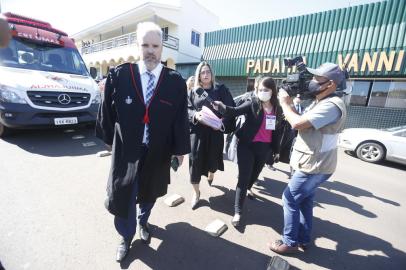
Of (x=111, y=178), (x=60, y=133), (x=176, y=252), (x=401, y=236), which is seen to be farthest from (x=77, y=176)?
(x=401, y=236)

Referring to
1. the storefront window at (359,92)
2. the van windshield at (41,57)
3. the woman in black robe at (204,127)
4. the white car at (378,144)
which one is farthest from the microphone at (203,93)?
the storefront window at (359,92)

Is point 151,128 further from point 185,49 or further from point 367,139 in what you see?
point 185,49

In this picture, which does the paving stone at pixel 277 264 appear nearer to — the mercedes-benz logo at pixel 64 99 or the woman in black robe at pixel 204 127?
the woman in black robe at pixel 204 127

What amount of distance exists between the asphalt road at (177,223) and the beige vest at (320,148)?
3.46ft

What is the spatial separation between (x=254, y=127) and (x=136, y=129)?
147cm

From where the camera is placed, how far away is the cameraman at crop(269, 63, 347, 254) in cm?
175

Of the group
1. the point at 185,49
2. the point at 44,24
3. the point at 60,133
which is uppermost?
the point at 185,49

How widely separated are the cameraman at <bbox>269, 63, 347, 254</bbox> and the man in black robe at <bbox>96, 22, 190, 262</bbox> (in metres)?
1.08

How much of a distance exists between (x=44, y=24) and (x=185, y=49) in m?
13.5

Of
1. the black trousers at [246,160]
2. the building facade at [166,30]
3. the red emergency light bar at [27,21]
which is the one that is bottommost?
the black trousers at [246,160]

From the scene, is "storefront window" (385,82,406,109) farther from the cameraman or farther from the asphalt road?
the cameraman

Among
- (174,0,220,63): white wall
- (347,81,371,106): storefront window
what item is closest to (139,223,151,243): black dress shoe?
(347,81,371,106): storefront window

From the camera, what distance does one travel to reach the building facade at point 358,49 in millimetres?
8211

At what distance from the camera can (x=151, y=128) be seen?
184 cm
